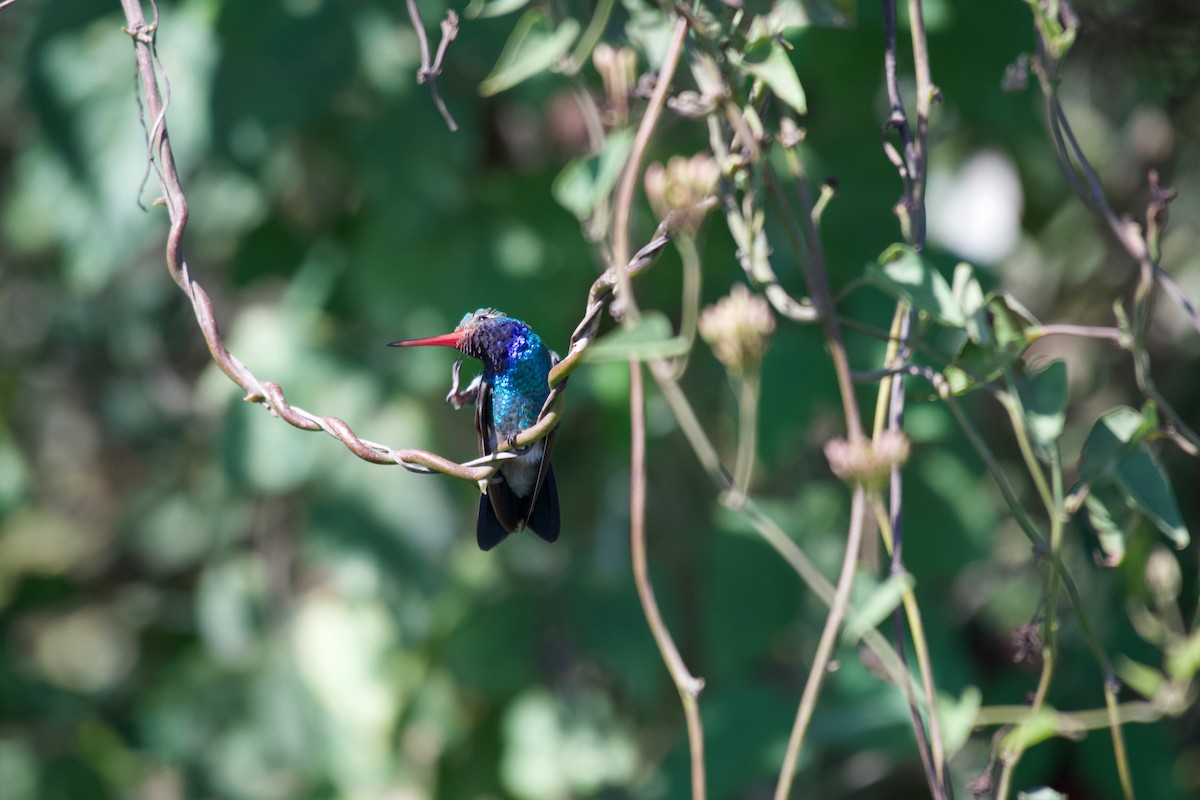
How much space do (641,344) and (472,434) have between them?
6.98ft

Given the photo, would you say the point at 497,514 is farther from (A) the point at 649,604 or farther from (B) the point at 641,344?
(B) the point at 641,344

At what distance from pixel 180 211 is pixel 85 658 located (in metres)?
4.99

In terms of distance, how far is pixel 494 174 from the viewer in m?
3.03

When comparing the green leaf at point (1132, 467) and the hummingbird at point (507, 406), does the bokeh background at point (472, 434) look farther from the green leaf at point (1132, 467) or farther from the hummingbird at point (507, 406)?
the hummingbird at point (507, 406)

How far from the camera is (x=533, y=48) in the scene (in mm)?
1788

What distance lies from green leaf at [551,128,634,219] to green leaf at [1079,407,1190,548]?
2.39 ft

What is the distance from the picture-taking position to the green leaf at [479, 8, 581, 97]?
173cm

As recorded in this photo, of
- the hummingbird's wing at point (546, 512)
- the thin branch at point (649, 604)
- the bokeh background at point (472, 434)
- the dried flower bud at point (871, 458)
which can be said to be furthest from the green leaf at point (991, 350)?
the bokeh background at point (472, 434)

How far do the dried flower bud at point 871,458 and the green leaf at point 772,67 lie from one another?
38 cm

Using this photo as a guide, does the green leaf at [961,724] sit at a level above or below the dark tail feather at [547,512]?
below

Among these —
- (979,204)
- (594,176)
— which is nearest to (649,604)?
(594,176)

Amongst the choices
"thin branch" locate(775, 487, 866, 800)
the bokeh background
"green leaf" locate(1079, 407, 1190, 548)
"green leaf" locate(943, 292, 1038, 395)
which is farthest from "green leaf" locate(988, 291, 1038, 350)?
the bokeh background

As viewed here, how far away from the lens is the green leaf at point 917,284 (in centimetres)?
136

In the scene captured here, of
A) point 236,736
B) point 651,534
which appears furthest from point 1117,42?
point 236,736
